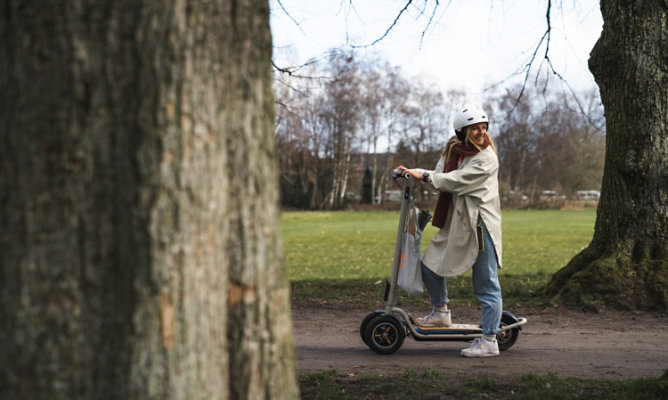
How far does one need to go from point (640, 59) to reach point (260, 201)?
6803mm

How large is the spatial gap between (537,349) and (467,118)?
2045 millimetres

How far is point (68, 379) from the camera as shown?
1.83 m

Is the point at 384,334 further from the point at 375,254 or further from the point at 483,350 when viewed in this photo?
the point at 375,254

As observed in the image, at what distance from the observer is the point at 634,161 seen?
7.68 metres

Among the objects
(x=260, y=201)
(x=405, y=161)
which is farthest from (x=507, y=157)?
(x=260, y=201)

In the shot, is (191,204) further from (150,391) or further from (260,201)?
(150,391)

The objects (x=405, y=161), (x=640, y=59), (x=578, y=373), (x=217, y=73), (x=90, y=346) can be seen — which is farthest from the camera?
(x=405, y=161)

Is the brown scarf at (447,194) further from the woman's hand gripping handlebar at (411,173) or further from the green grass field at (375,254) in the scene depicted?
the green grass field at (375,254)

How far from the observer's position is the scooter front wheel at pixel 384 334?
18.4 ft

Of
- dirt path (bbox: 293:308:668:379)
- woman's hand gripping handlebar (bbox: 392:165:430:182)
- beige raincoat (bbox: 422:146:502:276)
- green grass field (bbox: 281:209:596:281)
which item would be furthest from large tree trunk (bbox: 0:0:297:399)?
green grass field (bbox: 281:209:596:281)

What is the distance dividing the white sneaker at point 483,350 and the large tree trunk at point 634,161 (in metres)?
2.52

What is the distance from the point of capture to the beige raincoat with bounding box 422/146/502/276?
17.7ft

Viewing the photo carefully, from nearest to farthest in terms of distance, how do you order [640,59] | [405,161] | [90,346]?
1. [90,346]
2. [640,59]
3. [405,161]

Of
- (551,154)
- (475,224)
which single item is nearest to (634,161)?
(475,224)
